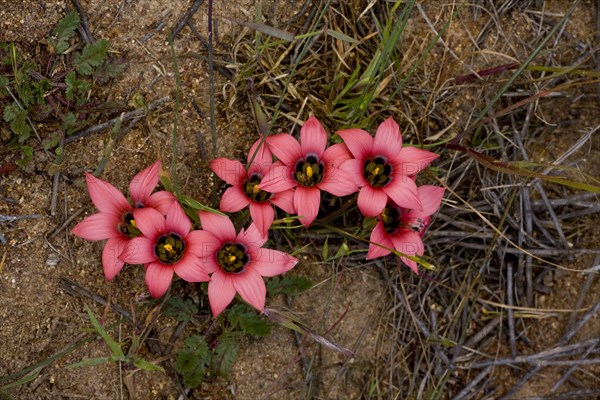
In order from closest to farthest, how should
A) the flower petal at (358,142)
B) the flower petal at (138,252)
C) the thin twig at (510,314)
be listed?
the flower petal at (138,252) → the flower petal at (358,142) → the thin twig at (510,314)

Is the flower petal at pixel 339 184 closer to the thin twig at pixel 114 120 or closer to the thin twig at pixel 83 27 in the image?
the thin twig at pixel 114 120

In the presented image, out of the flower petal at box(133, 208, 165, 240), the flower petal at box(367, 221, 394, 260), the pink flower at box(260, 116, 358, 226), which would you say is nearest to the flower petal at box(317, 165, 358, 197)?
the pink flower at box(260, 116, 358, 226)

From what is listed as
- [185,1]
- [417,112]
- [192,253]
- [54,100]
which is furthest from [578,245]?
[54,100]

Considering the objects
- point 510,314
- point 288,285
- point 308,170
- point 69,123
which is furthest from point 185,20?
point 510,314

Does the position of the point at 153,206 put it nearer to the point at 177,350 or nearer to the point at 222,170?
the point at 222,170

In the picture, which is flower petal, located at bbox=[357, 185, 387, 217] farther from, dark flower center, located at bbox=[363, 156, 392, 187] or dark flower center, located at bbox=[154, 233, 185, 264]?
dark flower center, located at bbox=[154, 233, 185, 264]

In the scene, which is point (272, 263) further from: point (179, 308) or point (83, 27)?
point (83, 27)

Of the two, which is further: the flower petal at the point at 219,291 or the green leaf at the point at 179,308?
the green leaf at the point at 179,308

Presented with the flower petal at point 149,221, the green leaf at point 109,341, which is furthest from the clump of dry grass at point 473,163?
the green leaf at point 109,341
